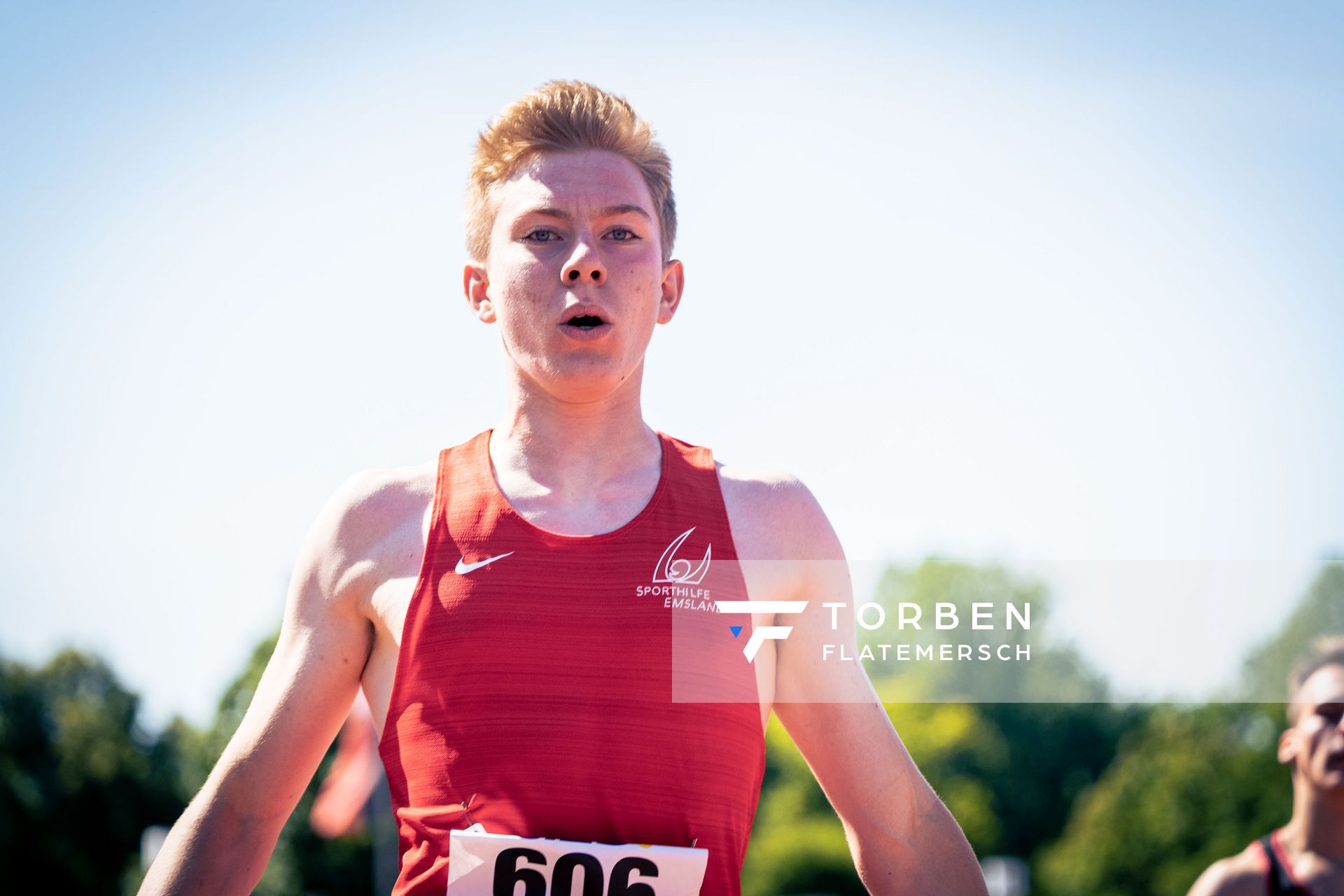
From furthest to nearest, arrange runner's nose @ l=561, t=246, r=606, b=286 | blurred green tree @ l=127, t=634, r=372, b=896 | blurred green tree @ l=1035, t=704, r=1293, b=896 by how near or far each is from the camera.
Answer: blurred green tree @ l=1035, t=704, r=1293, b=896, blurred green tree @ l=127, t=634, r=372, b=896, runner's nose @ l=561, t=246, r=606, b=286

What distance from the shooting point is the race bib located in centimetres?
257

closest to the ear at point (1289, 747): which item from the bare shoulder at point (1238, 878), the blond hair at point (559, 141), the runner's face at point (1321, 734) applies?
the runner's face at point (1321, 734)

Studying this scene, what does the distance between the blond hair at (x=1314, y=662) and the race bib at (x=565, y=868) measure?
205 centimetres

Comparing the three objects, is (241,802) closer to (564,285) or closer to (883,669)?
(564,285)

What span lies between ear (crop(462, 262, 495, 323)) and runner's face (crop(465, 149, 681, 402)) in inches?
3.4

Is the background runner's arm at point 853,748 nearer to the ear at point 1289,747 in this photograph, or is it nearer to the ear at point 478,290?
the ear at point 478,290

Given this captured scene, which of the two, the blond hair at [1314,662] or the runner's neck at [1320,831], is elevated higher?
the blond hair at [1314,662]

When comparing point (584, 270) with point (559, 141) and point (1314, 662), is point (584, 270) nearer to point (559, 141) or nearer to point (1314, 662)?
point (559, 141)

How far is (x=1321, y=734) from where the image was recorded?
361cm

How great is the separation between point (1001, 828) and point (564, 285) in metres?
43.0

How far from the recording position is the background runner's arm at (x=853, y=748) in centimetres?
286

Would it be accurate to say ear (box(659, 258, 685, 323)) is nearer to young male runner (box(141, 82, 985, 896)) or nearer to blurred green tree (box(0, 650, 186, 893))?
young male runner (box(141, 82, 985, 896))

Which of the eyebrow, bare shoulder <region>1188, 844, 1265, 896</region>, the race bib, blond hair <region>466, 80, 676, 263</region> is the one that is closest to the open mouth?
the eyebrow

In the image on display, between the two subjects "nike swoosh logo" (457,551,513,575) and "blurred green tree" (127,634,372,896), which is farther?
"blurred green tree" (127,634,372,896)
